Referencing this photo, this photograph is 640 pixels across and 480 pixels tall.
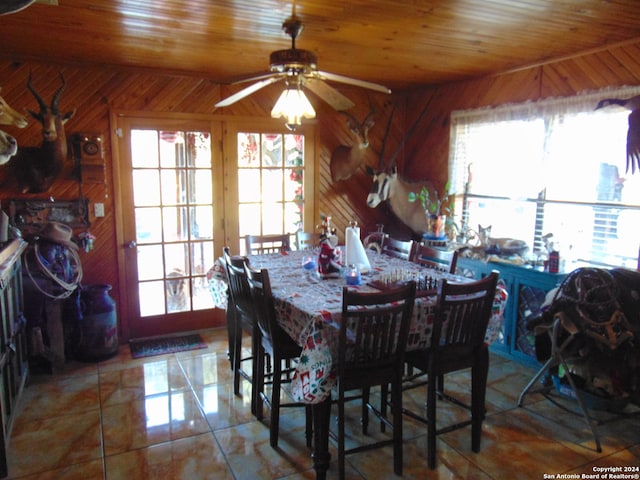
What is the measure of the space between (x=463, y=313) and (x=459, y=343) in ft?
0.63

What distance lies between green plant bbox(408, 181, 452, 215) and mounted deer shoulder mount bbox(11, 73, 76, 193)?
3242 mm

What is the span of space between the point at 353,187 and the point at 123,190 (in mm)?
2426

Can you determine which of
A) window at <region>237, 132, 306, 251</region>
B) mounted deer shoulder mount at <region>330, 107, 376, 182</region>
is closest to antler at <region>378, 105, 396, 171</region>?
mounted deer shoulder mount at <region>330, 107, 376, 182</region>

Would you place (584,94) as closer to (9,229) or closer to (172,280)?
(172,280)

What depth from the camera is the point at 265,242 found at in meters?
4.24

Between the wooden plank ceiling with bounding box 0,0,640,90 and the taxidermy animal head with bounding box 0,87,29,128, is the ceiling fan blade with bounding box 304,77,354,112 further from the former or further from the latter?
the taxidermy animal head with bounding box 0,87,29,128

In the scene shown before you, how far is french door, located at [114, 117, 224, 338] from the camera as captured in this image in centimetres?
443

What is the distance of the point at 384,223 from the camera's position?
5621 millimetres

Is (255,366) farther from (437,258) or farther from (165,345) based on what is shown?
(165,345)

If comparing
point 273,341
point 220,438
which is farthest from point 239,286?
point 220,438

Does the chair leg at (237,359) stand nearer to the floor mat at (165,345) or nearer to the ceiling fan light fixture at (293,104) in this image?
Answer: the floor mat at (165,345)

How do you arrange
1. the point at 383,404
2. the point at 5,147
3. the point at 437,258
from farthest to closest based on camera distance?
the point at 437,258
the point at 383,404
the point at 5,147

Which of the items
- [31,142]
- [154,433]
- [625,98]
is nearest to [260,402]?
[154,433]

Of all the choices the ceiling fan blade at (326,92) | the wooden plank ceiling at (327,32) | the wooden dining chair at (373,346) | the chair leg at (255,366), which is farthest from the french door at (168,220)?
the wooden dining chair at (373,346)
